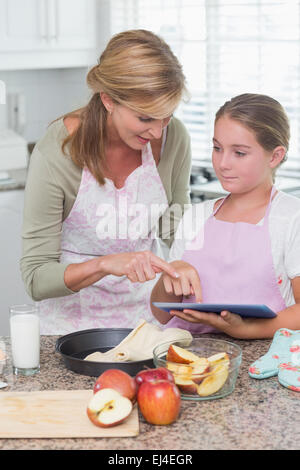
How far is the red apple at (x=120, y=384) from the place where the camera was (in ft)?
4.19

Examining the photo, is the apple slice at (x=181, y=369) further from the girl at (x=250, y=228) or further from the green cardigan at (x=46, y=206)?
the green cardigan at (x=46, y=206)

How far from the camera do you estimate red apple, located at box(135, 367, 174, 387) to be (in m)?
1.28

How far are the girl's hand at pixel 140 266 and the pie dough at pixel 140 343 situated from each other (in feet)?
0.37

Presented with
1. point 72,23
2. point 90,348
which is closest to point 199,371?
point 90,348

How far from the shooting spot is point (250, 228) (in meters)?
1.81

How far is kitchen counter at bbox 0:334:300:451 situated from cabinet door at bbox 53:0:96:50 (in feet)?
8.46

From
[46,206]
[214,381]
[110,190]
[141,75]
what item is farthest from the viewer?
[110,190]

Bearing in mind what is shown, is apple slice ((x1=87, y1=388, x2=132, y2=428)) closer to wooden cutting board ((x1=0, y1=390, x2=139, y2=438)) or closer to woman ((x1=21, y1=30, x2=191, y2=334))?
wooden cutting board ((x1=0, y1=390, x2=139, y2=438))

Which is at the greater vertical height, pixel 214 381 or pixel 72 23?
pixel 72 23

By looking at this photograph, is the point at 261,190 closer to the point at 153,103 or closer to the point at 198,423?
the point at 153,103

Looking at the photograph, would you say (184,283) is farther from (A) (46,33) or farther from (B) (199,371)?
(A) (46,33)

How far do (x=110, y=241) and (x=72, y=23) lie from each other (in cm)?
208

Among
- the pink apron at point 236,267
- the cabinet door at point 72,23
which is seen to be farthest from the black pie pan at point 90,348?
the cabinet door at point 72,23
